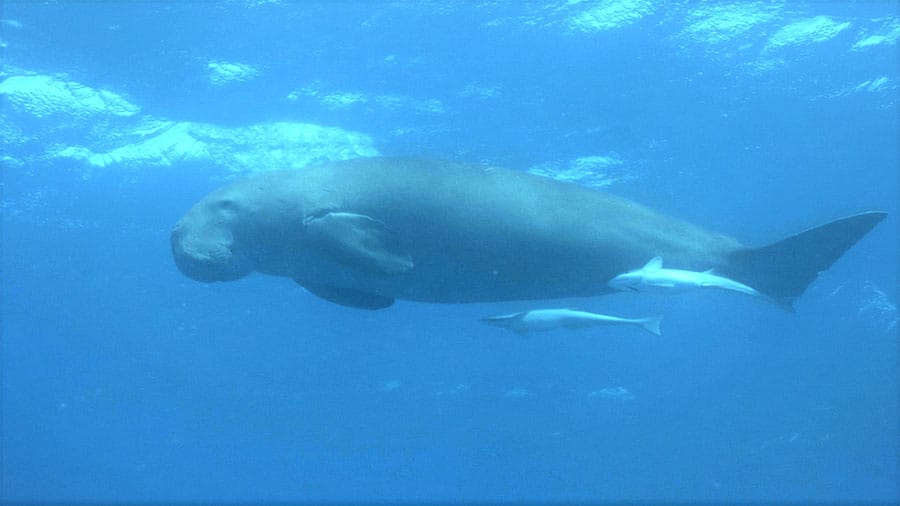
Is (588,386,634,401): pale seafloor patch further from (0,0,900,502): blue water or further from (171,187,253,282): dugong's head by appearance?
(171,187,253,282): dugong's head

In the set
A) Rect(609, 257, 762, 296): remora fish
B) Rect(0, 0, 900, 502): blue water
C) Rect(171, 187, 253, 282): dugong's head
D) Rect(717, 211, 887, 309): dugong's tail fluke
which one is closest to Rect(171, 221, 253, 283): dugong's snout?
Rect(171, 187, 253, 282): dugong's head

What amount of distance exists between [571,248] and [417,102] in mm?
8912

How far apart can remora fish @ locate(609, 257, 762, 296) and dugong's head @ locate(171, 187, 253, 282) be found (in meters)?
2.94

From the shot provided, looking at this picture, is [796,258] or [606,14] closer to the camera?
[796,258]

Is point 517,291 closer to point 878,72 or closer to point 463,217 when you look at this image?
point 463,217

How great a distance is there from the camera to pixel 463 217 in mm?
5438

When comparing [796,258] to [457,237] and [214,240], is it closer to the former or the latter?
[457,237]

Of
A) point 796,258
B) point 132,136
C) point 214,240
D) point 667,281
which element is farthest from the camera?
point 132,136

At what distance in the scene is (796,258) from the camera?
5.46 m

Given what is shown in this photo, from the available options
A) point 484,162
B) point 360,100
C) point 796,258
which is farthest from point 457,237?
point 484,162

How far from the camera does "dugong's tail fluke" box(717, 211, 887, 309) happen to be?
5180mm

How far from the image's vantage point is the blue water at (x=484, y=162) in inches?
495

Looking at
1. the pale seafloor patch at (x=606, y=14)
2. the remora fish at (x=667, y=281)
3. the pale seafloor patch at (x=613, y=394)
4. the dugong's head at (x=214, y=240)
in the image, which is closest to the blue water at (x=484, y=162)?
the pale seafloor patch at (x=606, y=14)

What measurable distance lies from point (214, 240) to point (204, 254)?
0.57 ft
